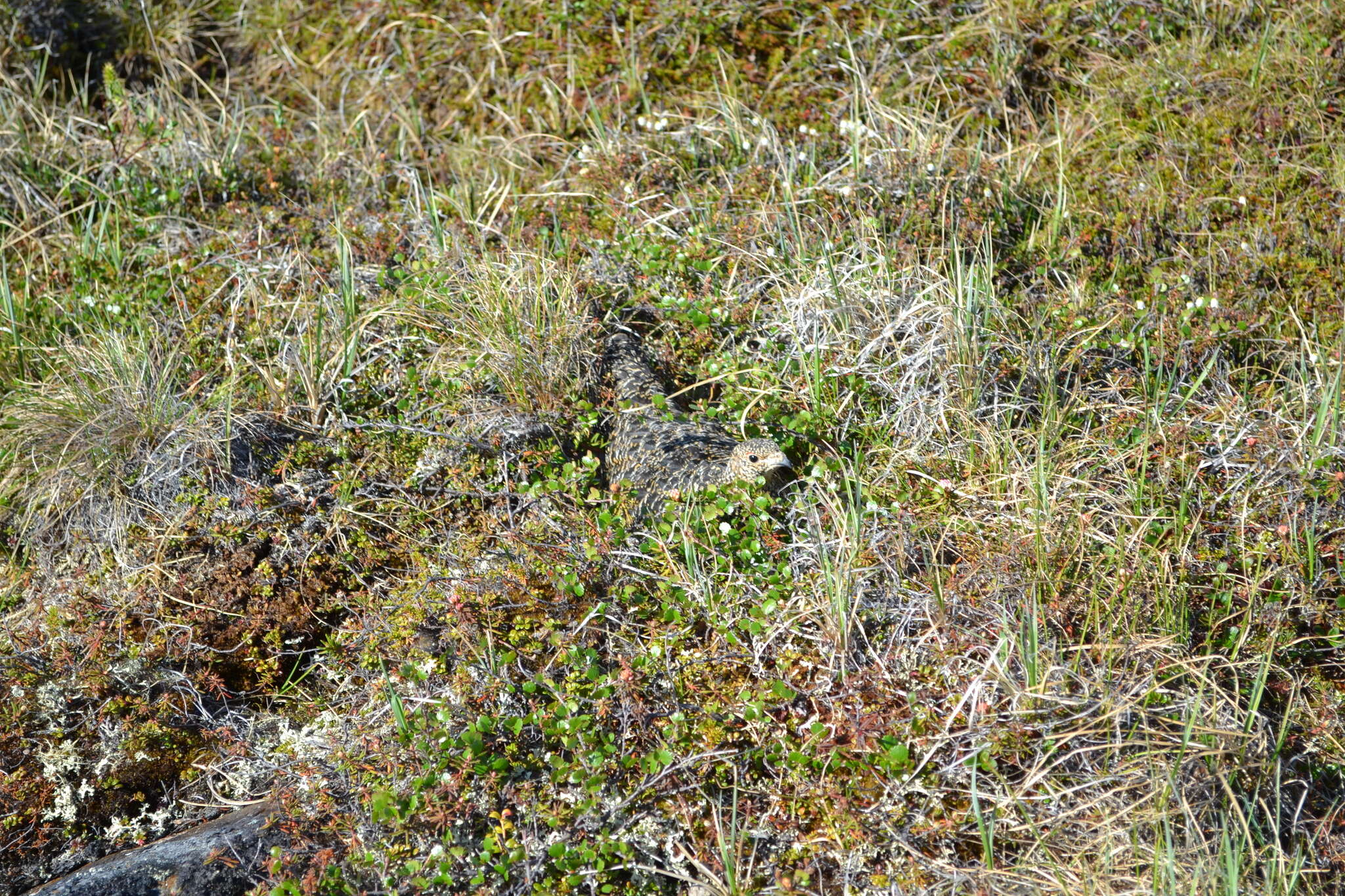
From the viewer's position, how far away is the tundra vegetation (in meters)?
2.97

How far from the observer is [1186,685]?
2.98 meters

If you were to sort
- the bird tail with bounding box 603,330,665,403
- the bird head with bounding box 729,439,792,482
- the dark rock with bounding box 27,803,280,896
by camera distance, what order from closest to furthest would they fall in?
the dark rock with bounding box 27,803,280,896 → the bird head with bounding box 729,439,792,482 → the bird tail with bounding box 603,330,665,403

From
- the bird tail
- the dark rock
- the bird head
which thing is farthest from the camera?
the bird tail

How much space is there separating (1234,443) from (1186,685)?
3.69 ft

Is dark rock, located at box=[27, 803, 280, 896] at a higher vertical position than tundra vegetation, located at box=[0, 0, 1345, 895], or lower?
lower

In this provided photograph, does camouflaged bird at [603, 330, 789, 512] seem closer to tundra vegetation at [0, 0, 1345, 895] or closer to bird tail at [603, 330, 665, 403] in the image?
bird tail at [603, 330, 665, 403]

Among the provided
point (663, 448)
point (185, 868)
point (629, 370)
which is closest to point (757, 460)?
point (663, 448)

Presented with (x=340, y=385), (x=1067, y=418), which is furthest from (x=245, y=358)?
(x=1067, y=418)

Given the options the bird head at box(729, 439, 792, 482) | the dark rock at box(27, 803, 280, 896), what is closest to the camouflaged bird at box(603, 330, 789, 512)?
the bird head at box(729, 439, 792, 482)

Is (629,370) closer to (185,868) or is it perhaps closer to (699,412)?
(699,412)

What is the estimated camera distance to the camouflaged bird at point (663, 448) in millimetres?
3729

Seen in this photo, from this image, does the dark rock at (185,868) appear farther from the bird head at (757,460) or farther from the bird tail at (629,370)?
the bird tail at (629,370)

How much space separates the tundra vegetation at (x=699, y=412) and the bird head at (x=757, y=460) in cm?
15

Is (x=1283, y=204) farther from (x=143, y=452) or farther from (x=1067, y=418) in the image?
(x=143, y=452)
